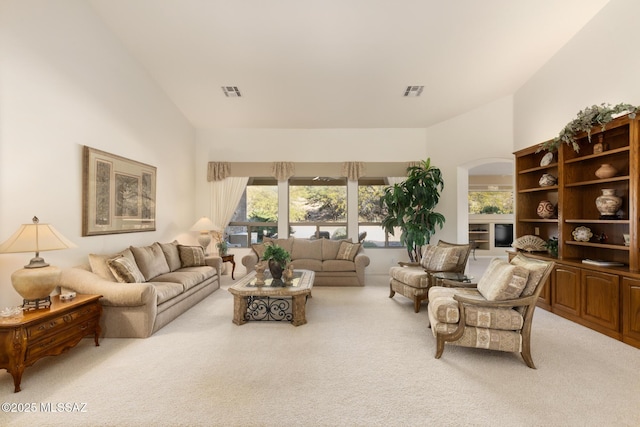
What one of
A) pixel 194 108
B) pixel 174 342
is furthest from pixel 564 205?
pixel 194 108

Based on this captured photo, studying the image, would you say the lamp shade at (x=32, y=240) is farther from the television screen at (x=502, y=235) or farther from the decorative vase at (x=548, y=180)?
the television screen at (x=502, y=235)

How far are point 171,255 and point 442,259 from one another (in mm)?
4315

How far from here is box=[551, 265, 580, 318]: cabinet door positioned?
3.91 meters

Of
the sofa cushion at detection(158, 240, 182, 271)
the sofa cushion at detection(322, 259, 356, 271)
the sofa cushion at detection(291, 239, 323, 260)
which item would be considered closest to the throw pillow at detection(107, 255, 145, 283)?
the sofa cushion at detection(158, 240, 182, 271)

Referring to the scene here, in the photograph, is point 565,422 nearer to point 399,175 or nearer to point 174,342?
point 174,342

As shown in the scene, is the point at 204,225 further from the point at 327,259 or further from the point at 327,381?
the point at 327,381

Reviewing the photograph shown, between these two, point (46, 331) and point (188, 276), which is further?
point (188, 276)

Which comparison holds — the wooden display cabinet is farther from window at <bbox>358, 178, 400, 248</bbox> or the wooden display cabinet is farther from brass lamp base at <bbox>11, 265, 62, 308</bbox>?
brass lamp base at <bbox>11, 265, 62, 308</bbox>

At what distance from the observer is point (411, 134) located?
23.7 feet

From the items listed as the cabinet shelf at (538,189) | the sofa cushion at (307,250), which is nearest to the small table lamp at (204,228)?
the sofa cushion at (307,250)

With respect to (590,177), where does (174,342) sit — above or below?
below

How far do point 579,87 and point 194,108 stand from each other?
21.2 ft

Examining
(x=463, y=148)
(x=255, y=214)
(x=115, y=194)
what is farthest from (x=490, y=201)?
(x=115, y=194)

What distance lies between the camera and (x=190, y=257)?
17.9ft
